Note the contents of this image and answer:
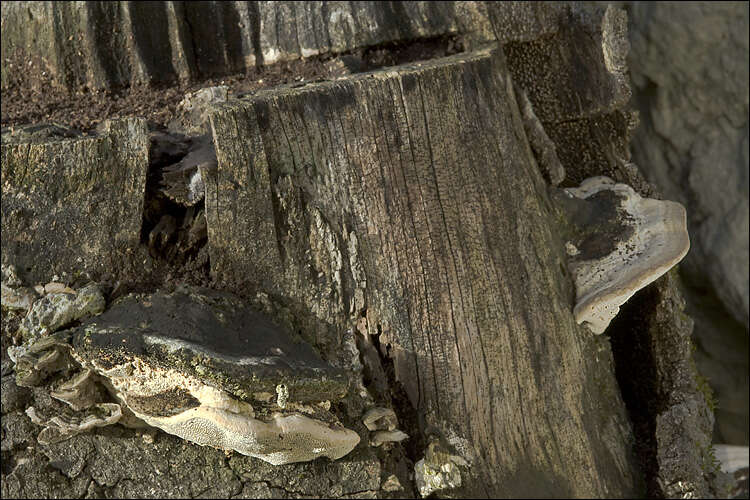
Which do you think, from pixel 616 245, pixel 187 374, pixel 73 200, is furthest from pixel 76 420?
pixel 616 245

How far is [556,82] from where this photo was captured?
8.40 feet

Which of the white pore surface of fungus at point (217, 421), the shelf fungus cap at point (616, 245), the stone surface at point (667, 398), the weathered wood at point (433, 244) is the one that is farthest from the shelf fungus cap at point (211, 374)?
the stone surface at point (667, 398)

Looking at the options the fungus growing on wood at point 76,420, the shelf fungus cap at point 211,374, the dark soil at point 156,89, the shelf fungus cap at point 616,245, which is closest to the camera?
the shelf fungus cap at point 211,374

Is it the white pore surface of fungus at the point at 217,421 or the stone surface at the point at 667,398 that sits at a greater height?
the white pore surface of fungus at the point at 217,421

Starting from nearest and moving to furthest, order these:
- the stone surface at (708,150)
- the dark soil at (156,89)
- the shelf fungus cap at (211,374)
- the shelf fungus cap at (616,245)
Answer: the shelf fungus cap at (211,374), the shelf fungus cap at (616,245), the dark soil at (156,89), the stone surface at (708,150)

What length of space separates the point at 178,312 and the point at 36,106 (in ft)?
3.26

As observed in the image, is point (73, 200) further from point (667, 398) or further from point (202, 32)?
point (667, 398)

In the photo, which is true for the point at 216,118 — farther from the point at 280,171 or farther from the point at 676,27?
the point at 676,27

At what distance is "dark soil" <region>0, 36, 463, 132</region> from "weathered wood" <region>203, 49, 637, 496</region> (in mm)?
309

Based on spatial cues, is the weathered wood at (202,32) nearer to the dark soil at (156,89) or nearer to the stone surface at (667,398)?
the dark soil at (156,89)

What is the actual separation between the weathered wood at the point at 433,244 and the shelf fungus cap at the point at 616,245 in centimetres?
7

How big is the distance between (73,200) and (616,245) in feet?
5.19

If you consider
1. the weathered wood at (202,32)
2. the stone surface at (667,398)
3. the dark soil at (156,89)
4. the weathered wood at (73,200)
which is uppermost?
the weathered wood at (202,32)

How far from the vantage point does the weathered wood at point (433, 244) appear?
1.99 meters
